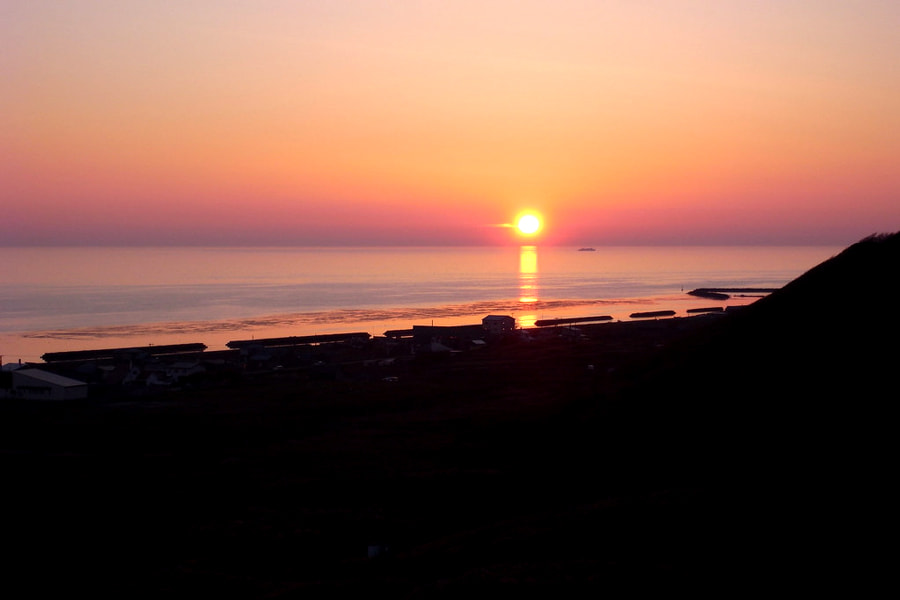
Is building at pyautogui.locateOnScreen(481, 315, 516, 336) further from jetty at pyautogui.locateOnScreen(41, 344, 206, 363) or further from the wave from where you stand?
jetty at pyautogui.locateOnScreen(41, 344, 206, 363)

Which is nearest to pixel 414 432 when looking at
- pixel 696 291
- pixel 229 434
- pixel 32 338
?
pixel 229 434

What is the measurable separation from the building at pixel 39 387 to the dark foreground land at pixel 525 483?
17.6 ft

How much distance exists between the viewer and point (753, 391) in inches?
856

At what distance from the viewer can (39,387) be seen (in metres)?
43.0

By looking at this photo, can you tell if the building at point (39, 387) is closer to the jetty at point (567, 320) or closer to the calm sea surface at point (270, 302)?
the calm sea surface at point (270, 302)

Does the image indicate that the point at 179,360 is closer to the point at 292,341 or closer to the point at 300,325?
the point at 292,341

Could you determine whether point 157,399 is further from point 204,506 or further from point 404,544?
point 404,544

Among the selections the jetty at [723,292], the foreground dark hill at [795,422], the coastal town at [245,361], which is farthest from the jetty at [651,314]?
the foreground dark hill at [795,422]

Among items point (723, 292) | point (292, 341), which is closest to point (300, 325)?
point (292, 341)

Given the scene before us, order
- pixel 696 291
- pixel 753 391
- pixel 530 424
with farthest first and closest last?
pixel 696 291 → pixel 530 424 → pixel 753 391

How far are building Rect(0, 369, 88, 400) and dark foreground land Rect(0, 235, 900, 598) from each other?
5.36m

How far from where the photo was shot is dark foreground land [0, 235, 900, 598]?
12.4 meters

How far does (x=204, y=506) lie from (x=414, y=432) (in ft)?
37.2

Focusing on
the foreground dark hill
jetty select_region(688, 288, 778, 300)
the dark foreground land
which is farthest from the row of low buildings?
jetty select_region(688, 288, 778, 300)
